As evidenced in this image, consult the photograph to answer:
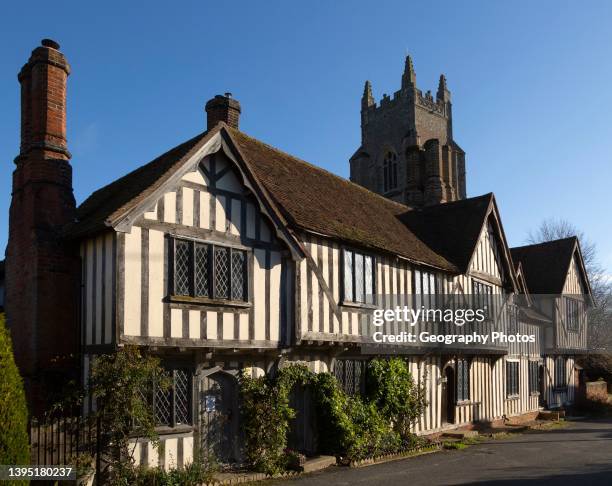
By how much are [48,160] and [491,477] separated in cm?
1041

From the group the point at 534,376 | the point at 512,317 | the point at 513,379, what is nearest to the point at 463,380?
the point at 512,317

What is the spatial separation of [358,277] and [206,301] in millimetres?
4930

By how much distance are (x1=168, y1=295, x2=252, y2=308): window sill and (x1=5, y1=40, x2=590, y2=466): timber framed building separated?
0.10 feet

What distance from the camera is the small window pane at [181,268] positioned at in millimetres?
11062

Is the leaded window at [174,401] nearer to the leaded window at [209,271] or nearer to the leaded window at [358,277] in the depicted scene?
the leaded window at [209,271]

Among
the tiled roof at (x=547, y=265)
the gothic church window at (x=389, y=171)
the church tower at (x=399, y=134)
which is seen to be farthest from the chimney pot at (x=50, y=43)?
the gothic church window at (x=389, y=171)

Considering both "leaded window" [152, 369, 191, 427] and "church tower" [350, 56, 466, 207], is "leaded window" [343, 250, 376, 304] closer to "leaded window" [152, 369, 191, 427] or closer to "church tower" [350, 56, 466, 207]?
"leaded window" [152, 369, 191, 427]

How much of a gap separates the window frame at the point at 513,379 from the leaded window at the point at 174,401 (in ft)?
50.1

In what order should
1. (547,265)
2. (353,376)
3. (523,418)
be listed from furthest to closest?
1. (547,265)
2. (523,418)
3. (353,376)

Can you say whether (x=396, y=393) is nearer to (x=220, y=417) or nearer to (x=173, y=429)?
(x=220, y=417)

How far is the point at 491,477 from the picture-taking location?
12133mm

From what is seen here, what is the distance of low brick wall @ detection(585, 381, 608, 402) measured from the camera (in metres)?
28.8

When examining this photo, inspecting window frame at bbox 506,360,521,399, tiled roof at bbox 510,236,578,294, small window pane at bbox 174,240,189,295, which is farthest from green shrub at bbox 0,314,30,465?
tiled roof at bbox 510,236,578,294

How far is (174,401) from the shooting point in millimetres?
11062
